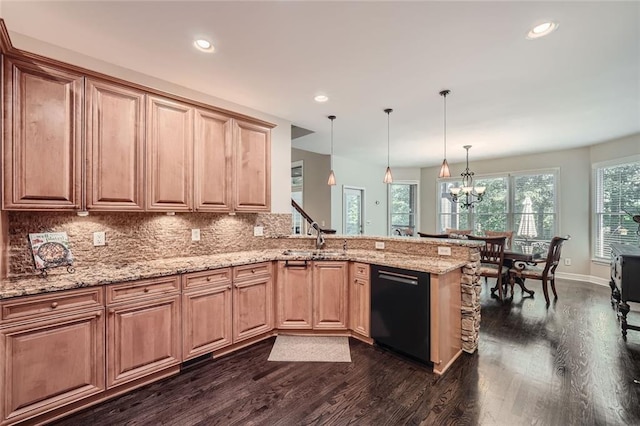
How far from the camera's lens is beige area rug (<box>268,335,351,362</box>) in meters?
2.75

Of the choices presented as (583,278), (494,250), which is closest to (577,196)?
(583,278)

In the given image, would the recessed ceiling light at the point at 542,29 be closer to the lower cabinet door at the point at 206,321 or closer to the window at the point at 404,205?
the lower cabinet door at the point at 206,321

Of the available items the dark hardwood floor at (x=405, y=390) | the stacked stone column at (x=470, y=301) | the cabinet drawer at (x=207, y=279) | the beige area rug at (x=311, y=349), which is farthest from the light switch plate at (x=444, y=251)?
the cabinet drawer at (x=207, y=279)

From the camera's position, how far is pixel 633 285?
2.94m

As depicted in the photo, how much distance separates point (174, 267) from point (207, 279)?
1.02 ft

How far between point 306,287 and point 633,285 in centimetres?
349

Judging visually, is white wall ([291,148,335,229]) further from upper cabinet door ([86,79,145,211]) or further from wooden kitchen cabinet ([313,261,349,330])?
upper cabinet door ([86,79,145,211])

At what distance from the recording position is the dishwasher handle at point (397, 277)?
8.45ft

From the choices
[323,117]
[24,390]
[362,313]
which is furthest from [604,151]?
[24,390]

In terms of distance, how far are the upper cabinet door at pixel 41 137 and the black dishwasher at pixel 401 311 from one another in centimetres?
276

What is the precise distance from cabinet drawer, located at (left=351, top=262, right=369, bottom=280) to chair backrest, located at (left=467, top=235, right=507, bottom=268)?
254 cm

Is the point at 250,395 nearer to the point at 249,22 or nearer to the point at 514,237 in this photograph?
the point at 249,22

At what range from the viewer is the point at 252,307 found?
2988 millimetres

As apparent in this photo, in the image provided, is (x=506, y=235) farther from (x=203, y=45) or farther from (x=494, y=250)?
(x=203, y=45)
